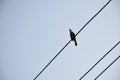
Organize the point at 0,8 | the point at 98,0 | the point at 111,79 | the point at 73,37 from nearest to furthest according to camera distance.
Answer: the point at 73,37 < the point at 98,0 < the point at 111,79 < the point at 0,8

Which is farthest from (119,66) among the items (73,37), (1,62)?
(73,37)

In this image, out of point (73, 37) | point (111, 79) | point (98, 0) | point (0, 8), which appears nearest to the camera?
point (73, 37)

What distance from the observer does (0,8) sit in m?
13.6

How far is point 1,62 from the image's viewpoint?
12.8m

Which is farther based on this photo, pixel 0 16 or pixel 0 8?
pixel 0 8

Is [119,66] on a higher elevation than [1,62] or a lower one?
lower

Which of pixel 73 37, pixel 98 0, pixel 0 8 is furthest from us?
pixel 0 8

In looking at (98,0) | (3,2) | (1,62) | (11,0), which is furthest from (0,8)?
(98,0)

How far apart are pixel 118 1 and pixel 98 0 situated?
11.0 feet

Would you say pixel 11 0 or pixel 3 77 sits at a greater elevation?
pixel 11 0

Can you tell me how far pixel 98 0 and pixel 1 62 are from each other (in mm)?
6445

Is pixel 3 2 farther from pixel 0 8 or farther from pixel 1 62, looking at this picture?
pixel 1 62

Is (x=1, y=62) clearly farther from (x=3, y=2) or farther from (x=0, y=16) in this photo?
(x=3, y=2)

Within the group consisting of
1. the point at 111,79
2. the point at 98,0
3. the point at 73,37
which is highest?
the point at 98,0
